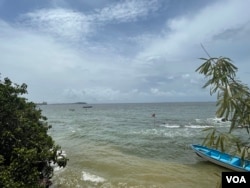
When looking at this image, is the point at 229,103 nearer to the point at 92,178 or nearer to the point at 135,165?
the point at 92,178

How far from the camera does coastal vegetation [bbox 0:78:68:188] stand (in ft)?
28.0

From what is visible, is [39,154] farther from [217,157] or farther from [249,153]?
[217,157]

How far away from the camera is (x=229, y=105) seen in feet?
11.9

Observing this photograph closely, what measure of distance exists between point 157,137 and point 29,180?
23.5 meters

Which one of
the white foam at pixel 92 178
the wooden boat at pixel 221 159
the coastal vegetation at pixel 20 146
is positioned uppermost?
the coastal vegetation at pixel 20 146

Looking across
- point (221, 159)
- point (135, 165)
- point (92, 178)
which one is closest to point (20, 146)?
point (92, 178)

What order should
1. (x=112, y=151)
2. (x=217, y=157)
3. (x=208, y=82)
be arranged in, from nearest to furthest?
(x=208, y=82) < (x=217, y=157) < (x=112, y=151)

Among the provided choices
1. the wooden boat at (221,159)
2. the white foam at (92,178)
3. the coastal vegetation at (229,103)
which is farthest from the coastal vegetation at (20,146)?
the wooden boat at (221,159)

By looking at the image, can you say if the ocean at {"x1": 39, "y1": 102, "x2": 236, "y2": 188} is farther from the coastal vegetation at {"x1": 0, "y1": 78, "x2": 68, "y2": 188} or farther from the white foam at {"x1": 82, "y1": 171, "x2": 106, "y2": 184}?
the coastal vegetation at {"x1": 0, "y1": 78, "x2": 68, "y2": 188}

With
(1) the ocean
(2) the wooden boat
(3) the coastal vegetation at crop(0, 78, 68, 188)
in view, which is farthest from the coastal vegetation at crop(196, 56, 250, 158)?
(2) the wooden boat

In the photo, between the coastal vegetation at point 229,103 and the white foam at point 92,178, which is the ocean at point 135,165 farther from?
the coastal vegetation at point 229,103

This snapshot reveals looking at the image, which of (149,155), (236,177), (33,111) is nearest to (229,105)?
(236,177)

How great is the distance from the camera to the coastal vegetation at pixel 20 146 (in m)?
8.55

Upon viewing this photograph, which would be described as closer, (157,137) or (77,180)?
(77,180)
